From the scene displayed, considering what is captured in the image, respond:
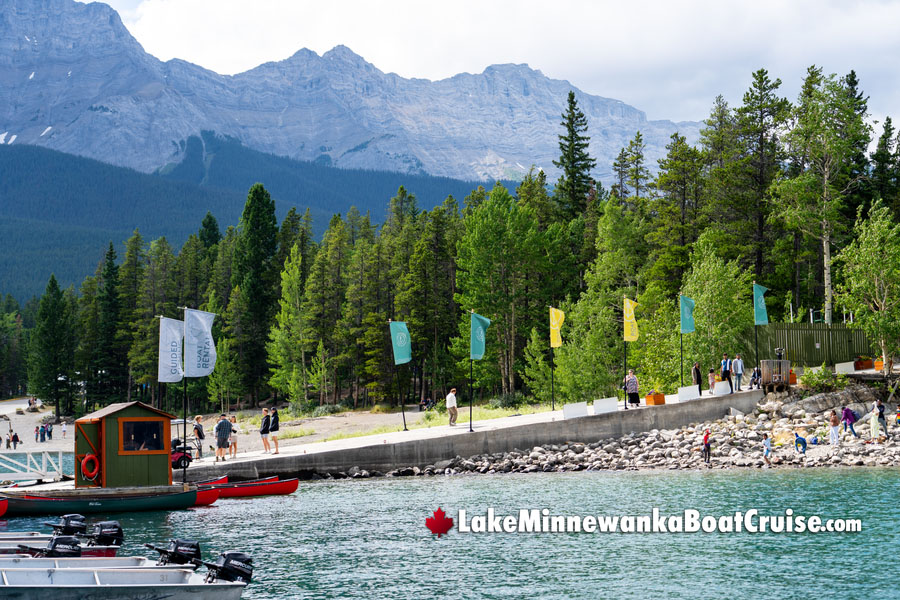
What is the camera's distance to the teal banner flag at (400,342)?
40719mm

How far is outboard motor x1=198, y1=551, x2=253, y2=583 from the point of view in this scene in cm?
1510

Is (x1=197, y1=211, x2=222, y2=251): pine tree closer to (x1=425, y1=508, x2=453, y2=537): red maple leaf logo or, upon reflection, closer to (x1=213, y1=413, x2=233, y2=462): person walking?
(x1=213, y1=413, x2=233, y2=462): person walking

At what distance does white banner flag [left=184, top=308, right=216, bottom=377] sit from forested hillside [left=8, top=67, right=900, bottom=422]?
86.9 feet

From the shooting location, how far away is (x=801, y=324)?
149ft

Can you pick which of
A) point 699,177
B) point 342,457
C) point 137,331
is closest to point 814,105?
point 699,177

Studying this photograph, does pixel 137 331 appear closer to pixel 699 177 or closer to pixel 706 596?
pixel 699 177

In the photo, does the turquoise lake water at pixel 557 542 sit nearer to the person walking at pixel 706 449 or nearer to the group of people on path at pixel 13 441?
the person walking at pixel 706 449

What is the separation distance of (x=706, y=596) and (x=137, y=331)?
88.9 meters

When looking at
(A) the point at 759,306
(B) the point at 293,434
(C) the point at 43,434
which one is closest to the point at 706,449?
(A) the point at 759,306

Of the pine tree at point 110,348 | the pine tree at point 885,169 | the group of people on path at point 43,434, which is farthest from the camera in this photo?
the pine tree at point 110,348

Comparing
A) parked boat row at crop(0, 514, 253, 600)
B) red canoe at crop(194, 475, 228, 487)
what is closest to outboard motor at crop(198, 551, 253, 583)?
parked boat row at crop(0, 514, 253, 600)

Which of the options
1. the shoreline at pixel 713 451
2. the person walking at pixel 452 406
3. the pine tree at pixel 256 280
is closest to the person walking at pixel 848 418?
the shoreline at pixel 713 451

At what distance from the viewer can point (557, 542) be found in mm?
22156

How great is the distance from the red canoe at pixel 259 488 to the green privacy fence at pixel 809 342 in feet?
88.7
